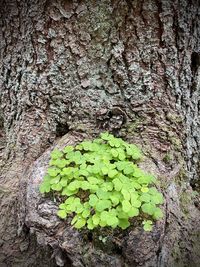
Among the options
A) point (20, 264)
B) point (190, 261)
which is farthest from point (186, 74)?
point (20, 264)

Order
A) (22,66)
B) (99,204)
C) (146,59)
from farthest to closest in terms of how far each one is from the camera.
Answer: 1. (22,66)
2. (146,59)
3. (99,204)

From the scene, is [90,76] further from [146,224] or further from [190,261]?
[190,261]

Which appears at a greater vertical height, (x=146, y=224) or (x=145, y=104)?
(x=145, y=104)

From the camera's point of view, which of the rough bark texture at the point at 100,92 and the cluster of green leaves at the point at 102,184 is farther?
the rough bark texture at the point at 100,92

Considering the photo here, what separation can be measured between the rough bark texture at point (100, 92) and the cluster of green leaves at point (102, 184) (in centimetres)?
12

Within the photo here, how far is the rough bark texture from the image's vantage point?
1.66 metres

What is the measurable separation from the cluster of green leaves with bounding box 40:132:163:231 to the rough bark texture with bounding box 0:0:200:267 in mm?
122

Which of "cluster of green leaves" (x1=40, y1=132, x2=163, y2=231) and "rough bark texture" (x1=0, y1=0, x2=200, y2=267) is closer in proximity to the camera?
"cluster of green leaves" (x1=40, y1=132, x2=163, y2=231)

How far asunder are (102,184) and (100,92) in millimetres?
531

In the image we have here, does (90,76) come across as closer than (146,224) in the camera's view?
No

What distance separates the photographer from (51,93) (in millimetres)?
1764

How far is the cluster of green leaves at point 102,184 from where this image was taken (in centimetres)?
137

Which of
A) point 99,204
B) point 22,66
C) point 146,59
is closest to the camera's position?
point 99,204

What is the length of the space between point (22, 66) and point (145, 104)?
0.72 m
